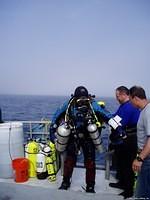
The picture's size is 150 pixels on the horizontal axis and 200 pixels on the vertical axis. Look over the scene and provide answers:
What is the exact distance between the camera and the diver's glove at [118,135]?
3420 millimetres

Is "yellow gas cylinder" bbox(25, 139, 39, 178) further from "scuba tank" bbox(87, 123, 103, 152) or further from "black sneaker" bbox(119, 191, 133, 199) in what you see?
"black sneaker" bbox(119, 191, 133, 199)

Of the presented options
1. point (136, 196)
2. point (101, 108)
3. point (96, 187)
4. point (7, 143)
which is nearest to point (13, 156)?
point (7, 143)

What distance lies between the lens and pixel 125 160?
3.61 meters

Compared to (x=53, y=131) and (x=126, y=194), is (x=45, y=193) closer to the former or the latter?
(x=53, y=131)

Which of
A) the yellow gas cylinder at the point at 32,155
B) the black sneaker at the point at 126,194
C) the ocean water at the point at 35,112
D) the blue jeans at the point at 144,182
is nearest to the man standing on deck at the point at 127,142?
the black sneaker at the point at 126,194

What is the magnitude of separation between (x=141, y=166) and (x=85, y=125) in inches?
44.7

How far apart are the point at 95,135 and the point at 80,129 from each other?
23 cm

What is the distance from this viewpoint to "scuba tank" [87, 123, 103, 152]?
3.39m

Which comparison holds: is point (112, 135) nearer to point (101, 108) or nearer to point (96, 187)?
point (101, 108)

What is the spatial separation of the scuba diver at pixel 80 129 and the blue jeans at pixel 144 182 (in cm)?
90

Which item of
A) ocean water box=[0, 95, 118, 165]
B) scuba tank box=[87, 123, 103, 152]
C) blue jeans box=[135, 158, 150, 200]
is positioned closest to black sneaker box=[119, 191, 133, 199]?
scuba tank box=[87, 123, 103, 152]

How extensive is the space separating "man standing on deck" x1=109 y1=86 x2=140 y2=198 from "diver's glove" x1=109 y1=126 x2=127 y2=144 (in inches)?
3.2

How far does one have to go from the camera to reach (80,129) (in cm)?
352

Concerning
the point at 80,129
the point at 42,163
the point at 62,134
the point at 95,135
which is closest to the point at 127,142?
the point at 95,135
